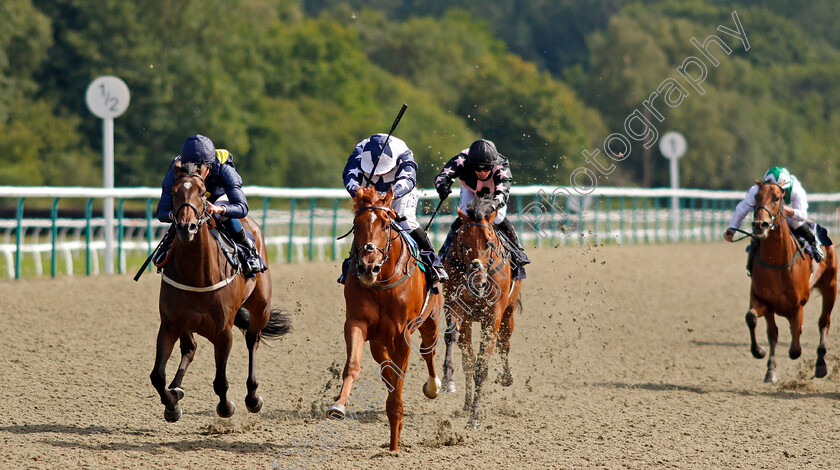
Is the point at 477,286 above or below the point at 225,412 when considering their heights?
above

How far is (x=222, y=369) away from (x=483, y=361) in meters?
1.78

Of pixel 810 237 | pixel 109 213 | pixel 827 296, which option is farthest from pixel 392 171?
pixel 109 213

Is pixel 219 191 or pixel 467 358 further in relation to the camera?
pixel 467 358

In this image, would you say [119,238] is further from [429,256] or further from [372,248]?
[372,248]

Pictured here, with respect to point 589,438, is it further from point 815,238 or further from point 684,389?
point 815,238

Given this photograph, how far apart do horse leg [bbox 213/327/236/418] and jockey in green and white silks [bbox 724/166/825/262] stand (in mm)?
4560

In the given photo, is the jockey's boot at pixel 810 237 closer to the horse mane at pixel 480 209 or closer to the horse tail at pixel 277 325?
the horse mane at pixel 480 209

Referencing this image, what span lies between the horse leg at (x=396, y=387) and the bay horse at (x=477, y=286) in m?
0.98

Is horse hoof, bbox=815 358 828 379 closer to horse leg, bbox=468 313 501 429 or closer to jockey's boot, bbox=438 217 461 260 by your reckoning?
horse leg, bbox=468 313 501 429

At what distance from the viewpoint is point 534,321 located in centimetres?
1169

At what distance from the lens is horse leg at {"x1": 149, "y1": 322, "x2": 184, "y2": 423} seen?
241 inches

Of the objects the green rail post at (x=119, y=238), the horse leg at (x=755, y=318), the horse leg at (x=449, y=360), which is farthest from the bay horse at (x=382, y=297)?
the green rail post at (x=119, y=238)

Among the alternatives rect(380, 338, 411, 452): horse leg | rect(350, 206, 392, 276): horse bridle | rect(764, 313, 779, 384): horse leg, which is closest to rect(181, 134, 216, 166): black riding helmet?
rect(350, 206, 392, 276): horse bridle

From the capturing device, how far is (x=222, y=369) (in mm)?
6395
